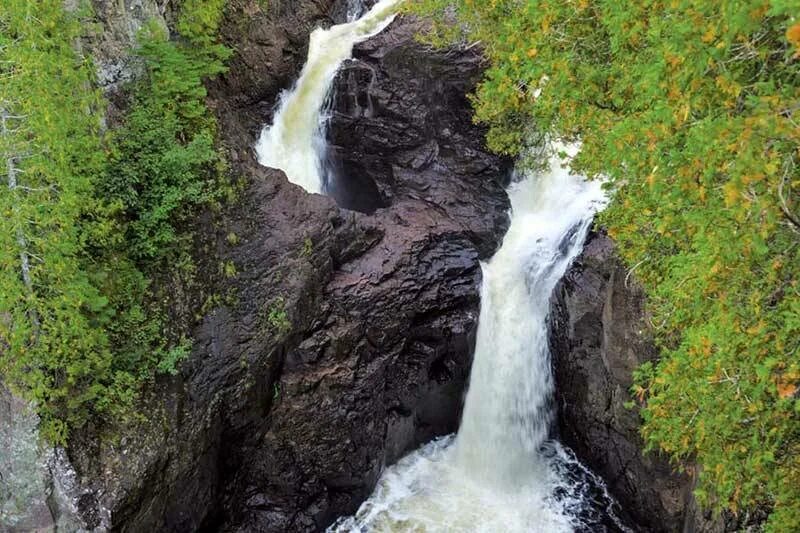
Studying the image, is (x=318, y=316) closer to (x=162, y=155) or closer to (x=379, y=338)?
(x=379, y=338)

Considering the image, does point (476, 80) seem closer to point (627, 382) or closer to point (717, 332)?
point (627, 382)

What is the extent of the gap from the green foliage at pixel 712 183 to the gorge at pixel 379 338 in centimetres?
366

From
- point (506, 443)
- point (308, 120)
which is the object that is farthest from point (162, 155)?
point (506, 443)

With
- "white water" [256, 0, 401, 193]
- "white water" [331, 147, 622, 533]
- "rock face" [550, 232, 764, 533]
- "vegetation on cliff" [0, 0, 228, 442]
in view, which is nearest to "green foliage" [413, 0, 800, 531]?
"rock face" [550, 232, 764, 533]

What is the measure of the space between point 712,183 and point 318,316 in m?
7.68

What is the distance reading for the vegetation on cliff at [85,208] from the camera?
6.29m

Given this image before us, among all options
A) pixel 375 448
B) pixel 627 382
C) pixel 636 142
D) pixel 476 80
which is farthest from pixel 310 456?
pixel 476 80

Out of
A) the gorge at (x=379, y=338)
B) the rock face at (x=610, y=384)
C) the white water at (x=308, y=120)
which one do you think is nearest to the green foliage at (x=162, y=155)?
the gorge at (x=379, y=338)

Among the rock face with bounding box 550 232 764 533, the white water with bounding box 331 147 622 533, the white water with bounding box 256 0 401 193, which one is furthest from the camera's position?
the white water with bounding box 256 0 401 193

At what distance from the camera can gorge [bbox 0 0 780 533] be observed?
878 centimetres

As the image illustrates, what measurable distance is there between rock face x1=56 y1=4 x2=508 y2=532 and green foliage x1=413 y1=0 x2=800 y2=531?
5300 mm

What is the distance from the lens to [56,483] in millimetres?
7012

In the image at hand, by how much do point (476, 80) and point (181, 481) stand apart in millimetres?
10492

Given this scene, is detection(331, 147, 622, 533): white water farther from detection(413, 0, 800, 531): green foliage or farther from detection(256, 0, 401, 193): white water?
detection(256, 0, 401, 193): white water
